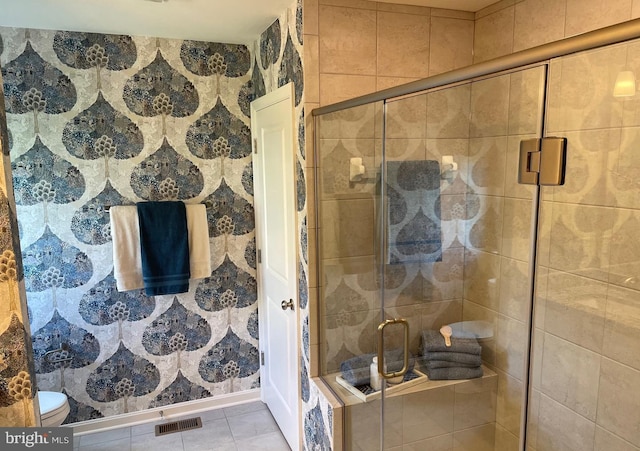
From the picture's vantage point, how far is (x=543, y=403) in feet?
6.29

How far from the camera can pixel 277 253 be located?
2.67m

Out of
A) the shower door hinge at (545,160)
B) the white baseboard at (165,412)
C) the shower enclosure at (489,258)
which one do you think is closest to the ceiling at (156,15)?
the shower enclosure at (489,258)

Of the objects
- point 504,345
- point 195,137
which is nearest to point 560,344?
point 504,345

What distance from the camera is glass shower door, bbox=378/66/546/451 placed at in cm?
196

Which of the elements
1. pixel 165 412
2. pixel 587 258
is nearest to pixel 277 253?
pixel 165 412

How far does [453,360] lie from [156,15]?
2357mm

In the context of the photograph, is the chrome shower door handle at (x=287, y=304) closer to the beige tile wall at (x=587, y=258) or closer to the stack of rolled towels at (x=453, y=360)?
the stack of rolled towels at (x=453, y=360)

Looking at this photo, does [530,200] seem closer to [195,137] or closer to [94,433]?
[195,137]

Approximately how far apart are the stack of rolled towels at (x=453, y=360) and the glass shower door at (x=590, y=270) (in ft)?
1.00

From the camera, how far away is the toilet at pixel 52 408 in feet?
7.64

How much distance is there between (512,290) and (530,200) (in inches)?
20.1

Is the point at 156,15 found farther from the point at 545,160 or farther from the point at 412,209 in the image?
the point at 545,160

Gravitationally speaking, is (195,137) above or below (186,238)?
above

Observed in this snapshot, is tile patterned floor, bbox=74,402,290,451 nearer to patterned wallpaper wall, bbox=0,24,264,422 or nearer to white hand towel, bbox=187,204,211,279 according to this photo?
patterned wallpaper wall, bbox=0,24,264,422
